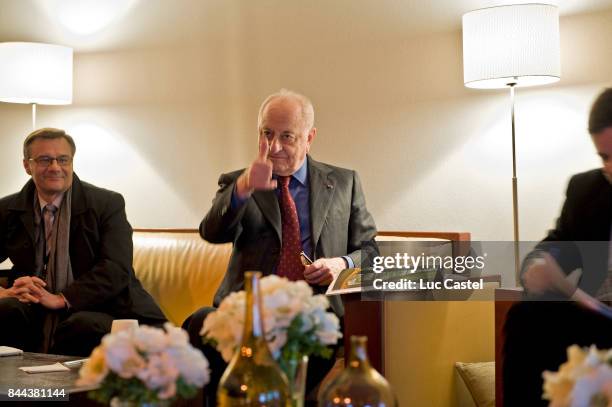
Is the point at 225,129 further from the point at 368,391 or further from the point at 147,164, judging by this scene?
the point at 368,391

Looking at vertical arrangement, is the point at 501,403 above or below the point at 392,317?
below

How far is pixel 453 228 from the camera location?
4203 millimetres

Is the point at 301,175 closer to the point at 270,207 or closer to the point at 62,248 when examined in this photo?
the point at 270,207

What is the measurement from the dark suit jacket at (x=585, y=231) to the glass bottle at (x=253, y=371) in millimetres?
1401

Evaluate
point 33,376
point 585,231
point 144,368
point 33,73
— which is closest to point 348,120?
point 33,73

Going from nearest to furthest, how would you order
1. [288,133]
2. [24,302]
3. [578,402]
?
1. [578,402]
2. [288,133]
3. [24,302]

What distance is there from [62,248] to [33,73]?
1348 millimetres

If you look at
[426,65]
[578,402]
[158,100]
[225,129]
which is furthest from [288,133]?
[578,402]

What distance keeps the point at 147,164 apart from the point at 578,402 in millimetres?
4164

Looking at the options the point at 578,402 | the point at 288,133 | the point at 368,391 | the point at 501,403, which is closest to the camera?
the point at 578,402

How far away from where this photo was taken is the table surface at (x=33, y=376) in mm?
2455

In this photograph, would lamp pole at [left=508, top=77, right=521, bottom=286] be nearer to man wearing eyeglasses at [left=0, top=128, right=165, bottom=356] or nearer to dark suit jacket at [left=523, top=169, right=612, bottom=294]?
dark suit jacket at [left=523, top=169, right=612, bottom=294]

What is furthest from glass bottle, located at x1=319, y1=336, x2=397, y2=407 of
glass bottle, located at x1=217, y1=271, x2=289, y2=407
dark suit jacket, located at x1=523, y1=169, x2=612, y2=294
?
dark suit jacket, located at x1=523, y1=169, x2=612, y2=294

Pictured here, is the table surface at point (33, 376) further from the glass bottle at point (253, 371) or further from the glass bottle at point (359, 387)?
the glass bottle at point (359, 387)
